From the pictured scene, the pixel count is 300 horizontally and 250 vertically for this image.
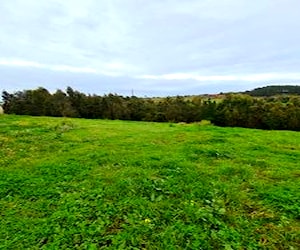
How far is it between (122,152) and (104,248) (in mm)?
3414

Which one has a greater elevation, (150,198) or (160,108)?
(150,198)

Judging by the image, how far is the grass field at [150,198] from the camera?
3.32m

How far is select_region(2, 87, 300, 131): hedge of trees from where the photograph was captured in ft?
75.9

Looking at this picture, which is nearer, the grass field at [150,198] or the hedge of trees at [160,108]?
the grass field at [150,198]

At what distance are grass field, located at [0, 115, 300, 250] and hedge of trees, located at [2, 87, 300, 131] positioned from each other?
17.1 metres

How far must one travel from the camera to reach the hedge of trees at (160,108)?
23.1 meters

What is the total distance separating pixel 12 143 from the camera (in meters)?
7.69

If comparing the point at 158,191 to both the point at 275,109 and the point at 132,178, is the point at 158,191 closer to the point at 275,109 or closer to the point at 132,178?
the point at 132,178

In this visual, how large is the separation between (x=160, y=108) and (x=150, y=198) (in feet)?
75.7

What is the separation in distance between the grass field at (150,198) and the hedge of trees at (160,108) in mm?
17126

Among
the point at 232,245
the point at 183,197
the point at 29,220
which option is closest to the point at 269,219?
the point at 232,245

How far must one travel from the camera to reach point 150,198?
4.13 meters

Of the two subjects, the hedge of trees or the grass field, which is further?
the hedge of trees

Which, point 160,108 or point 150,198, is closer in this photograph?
point 150,198
